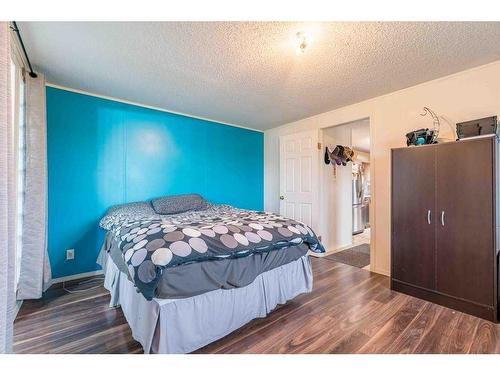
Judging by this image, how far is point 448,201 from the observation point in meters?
2.10

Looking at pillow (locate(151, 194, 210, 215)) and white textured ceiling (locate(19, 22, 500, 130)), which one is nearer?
white textured ceiling (locate(19, 22, 500, 130))

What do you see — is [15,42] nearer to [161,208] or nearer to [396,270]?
[161,208]

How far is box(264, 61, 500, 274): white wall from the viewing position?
2.20 metres

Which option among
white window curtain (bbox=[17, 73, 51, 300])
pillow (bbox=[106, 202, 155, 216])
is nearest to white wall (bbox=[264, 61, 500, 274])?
pillow (bbox=[106, 202, 155, 216])

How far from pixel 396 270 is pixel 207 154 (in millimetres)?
3034

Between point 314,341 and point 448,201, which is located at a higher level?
point 448,201

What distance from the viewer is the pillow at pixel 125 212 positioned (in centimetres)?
247

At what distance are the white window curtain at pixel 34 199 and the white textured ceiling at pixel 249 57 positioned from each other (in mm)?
379

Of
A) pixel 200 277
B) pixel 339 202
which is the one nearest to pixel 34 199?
pixel 200 277

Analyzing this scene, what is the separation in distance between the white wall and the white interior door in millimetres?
350

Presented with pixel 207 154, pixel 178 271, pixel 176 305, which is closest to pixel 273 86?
pixel 207 154

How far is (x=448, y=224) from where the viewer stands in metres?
2.09

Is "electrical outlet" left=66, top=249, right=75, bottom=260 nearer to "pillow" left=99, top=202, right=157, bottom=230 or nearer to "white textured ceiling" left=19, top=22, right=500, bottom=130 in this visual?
"pillow" left=99, top=202, right=157, bottom=230

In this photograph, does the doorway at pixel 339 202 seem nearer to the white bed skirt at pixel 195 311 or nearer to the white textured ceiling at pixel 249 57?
the white textured ceiling at pixel 249 57
